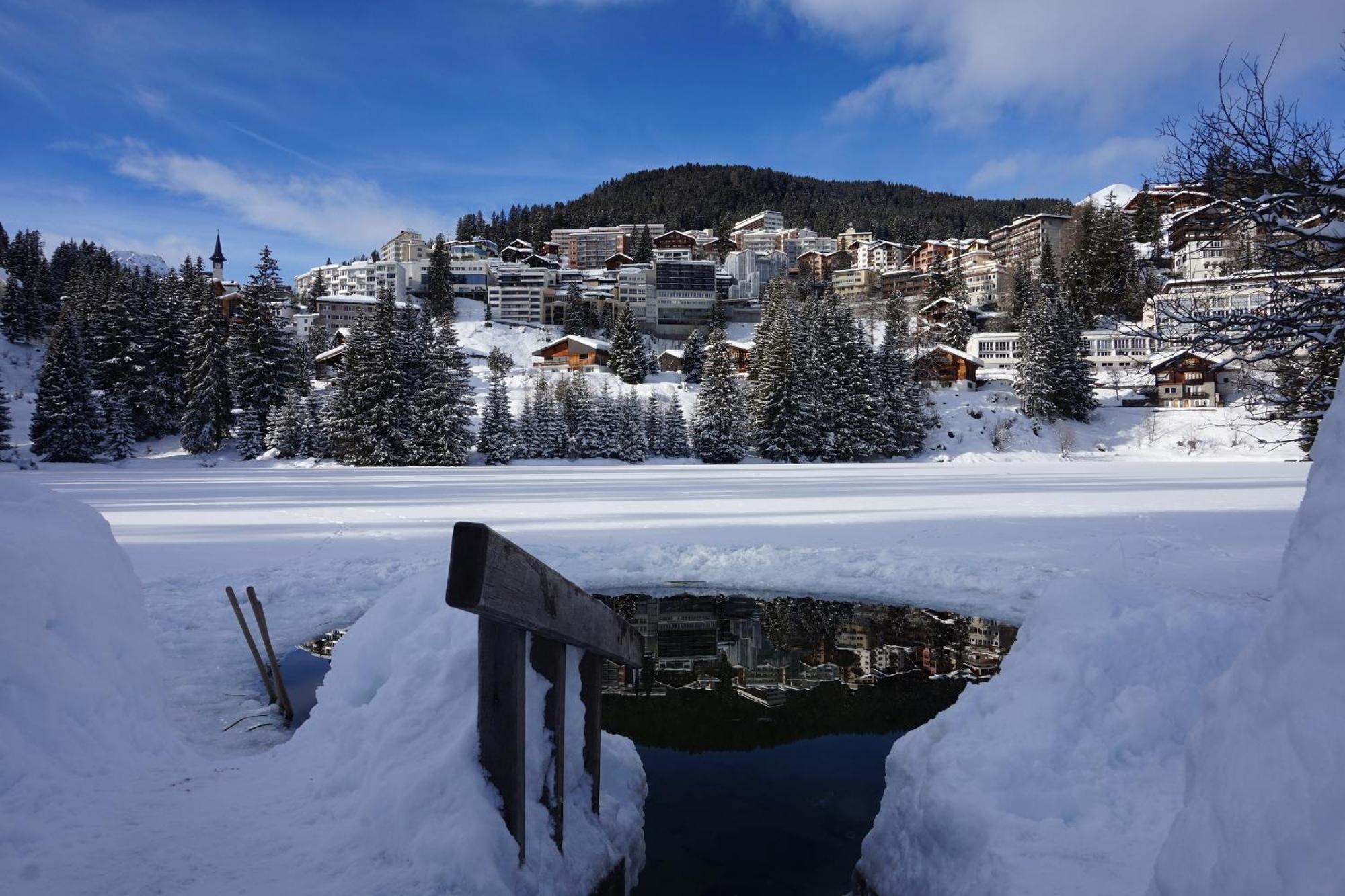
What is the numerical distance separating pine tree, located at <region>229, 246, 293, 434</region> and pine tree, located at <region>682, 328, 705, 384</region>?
37488 millimetres

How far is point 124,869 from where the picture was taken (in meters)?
3.35

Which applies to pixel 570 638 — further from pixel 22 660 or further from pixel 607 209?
pixel 607 209

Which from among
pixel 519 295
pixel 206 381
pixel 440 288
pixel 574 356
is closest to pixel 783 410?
pixel 574 356

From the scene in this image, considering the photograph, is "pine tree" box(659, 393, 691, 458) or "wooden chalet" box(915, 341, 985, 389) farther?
"wooden chalet" box(915, 341, 985, 389)

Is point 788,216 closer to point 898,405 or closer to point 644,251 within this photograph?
point 644,251

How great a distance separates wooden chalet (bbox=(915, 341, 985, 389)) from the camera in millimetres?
65000

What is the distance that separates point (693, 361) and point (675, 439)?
81.7 feet

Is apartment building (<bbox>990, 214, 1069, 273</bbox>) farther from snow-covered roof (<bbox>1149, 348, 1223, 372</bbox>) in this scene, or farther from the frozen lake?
the frozen lake

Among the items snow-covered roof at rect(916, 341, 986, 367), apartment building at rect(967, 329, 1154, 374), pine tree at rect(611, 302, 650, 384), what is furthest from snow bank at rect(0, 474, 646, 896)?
apartment building at rect(967, 329, 1154, 374)

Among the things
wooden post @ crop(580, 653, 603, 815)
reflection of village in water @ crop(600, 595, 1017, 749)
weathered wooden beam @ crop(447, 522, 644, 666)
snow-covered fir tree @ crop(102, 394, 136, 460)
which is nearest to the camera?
weathered wooden beam @ crop(447, 522, 644, 666)

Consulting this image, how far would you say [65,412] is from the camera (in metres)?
40.3

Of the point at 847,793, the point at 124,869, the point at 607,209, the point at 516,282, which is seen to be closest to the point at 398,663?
the point at 124,869

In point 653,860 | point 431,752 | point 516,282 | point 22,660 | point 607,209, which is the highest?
point 607,209

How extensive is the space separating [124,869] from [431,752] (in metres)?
1.41
